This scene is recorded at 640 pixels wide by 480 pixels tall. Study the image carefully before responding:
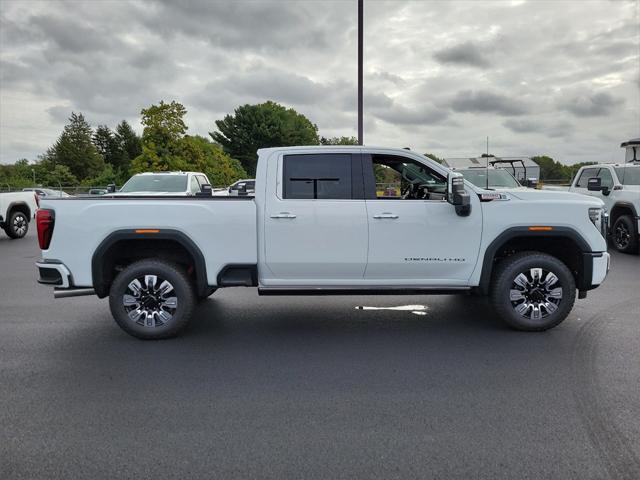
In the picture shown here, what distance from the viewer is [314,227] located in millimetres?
5301

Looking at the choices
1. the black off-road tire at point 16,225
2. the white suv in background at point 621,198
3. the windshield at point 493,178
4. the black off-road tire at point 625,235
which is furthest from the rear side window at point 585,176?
the black off-road tire at point 16,225

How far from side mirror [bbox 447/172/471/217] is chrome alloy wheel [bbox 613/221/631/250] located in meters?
8.19

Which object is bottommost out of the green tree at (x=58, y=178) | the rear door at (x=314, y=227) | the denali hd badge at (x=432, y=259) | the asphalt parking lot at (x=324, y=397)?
the asphalt parking lot at (x=324, y=397)

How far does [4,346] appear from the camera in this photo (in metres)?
5.21

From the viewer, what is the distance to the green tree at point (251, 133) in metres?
69.8

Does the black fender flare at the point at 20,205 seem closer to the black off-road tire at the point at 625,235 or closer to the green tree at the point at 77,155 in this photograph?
the black off-road tire at the point at 625,235

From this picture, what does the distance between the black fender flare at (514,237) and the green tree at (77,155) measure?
299 ft

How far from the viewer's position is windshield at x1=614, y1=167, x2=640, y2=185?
12094mm

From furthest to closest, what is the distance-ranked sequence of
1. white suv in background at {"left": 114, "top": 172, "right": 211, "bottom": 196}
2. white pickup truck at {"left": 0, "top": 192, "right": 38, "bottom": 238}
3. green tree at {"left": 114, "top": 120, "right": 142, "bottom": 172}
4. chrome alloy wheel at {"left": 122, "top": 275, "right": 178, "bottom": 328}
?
green tree at {"left": 114, "top": 120, "right": 142, "bottom": 172} < white pickup truck at {"left": 0, "top": 192, "right": 38, "bottom": 238} < white suv in background at {"left": 114, "top": 172, "right": 211, "bottom": 196} < chrome alloy wheel at {"left": 122, "top": 275, "right": 178, "bottom": 328}

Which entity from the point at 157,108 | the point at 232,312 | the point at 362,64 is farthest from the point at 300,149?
the point at 157,108

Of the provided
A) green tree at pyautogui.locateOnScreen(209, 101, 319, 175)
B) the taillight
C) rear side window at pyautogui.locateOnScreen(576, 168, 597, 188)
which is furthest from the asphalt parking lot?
green tree at pyautogui.locateOnScreen(209, 101, 319, 175)

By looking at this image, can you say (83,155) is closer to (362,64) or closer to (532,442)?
(362,64)

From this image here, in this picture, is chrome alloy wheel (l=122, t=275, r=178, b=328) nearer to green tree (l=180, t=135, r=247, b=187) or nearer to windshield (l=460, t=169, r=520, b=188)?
Result: windshield (l=460, t=169, r=520, b=188)

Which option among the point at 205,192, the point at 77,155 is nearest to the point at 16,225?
the point at 205,192
